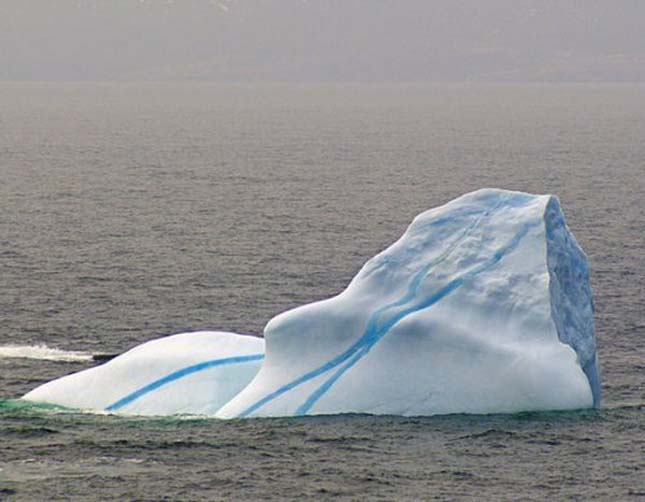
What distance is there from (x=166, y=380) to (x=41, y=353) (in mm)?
9047

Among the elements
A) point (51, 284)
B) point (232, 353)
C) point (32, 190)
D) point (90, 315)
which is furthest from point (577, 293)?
point (32, 190)

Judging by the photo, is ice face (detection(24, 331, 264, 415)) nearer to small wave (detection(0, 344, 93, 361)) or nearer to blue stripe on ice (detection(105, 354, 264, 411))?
blue stripe on ice (detection(105, 354, 264, 411))

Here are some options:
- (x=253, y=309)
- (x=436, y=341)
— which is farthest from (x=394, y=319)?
(x=253, y=309)

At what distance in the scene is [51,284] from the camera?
69.2 m

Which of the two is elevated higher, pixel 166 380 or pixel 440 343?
pixel 440 343

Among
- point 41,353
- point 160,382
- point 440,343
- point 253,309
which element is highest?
point 440,343

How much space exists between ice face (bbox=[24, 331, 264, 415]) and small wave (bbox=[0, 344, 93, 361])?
5146mm

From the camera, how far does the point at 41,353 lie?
55.0 metres

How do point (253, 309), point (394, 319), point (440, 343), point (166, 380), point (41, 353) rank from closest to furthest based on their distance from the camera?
point (440, 343) < point (394, 319) < point (166, 380) < point (41, 353) < point (253, 309)

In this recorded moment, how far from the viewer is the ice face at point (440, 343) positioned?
4544cm

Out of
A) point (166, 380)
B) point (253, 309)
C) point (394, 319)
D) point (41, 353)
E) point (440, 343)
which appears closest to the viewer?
point (440, 343)

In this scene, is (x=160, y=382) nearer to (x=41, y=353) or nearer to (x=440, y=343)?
(x=440, y=343)

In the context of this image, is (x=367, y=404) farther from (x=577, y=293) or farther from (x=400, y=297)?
(x=577, y=293)

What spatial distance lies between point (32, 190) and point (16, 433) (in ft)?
240
